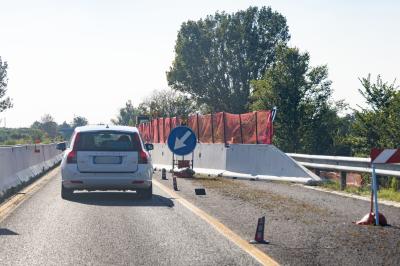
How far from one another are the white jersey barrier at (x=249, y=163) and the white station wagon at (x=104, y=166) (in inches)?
217

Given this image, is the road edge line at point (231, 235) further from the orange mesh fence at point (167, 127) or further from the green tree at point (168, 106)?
the green tree at point (168, 106)

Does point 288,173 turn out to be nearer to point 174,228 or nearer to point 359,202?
point 359,202

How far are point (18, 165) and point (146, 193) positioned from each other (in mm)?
6650

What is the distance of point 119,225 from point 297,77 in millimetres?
57821

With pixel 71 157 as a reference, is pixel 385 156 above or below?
above

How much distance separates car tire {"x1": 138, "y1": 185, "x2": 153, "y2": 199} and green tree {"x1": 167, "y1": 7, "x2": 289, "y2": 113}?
62.0 meters

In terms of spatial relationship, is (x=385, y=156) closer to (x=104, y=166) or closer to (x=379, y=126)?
(x=104, y=166)

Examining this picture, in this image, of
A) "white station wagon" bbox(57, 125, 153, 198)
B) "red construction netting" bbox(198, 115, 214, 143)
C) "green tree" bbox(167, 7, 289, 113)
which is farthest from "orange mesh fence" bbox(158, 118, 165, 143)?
"green tree" bbox(167, 7, 289, 113)

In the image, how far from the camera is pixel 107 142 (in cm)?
1482

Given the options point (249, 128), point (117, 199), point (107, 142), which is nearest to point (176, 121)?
point (249, 128)

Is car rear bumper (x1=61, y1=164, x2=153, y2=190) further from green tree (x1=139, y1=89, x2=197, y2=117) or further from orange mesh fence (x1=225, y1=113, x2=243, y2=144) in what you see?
green tree (x1=139, y1=89, x2=197, y2=117)

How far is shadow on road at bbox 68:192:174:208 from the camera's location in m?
13.6

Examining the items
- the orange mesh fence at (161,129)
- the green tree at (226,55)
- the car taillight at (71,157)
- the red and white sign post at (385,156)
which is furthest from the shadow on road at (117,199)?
the green tree at (226,55)

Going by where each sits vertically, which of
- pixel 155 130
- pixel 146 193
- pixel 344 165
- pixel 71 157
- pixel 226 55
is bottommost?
pixel 146 193
